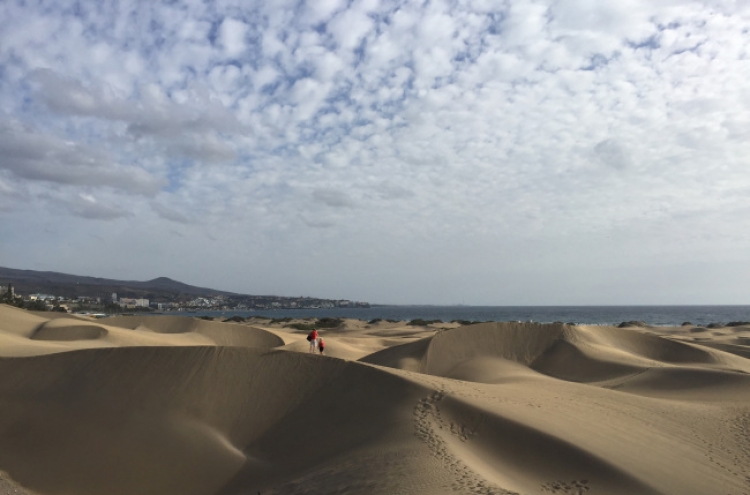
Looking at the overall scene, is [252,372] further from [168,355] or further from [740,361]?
[740,361]

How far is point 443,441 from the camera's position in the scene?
27.0 ft

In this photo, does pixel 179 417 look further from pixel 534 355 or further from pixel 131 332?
pixel 131 332

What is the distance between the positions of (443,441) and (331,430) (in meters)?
2.08

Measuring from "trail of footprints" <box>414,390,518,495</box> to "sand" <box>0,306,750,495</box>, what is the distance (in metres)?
0.03

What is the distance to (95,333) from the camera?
26469mm

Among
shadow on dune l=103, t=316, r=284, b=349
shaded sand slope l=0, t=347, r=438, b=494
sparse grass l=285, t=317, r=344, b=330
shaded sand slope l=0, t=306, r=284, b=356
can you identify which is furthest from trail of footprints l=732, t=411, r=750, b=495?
sparse grass l=285, t=317, r=344, b=330

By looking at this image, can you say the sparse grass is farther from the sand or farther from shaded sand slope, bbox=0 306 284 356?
the sand

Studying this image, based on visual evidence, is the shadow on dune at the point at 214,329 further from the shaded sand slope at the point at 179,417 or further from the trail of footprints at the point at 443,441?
the trail of footprints at the point at 443,441

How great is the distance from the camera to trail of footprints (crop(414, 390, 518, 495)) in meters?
6.63

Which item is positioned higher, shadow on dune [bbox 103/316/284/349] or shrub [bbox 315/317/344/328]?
shrub [bbox 315/317/344/328]

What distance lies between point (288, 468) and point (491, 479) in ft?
10.4

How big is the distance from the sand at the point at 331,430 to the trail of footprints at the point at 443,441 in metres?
0.03

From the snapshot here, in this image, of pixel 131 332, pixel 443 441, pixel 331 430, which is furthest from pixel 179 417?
pixel 131 332

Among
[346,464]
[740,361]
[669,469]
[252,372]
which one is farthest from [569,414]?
[740,361]
